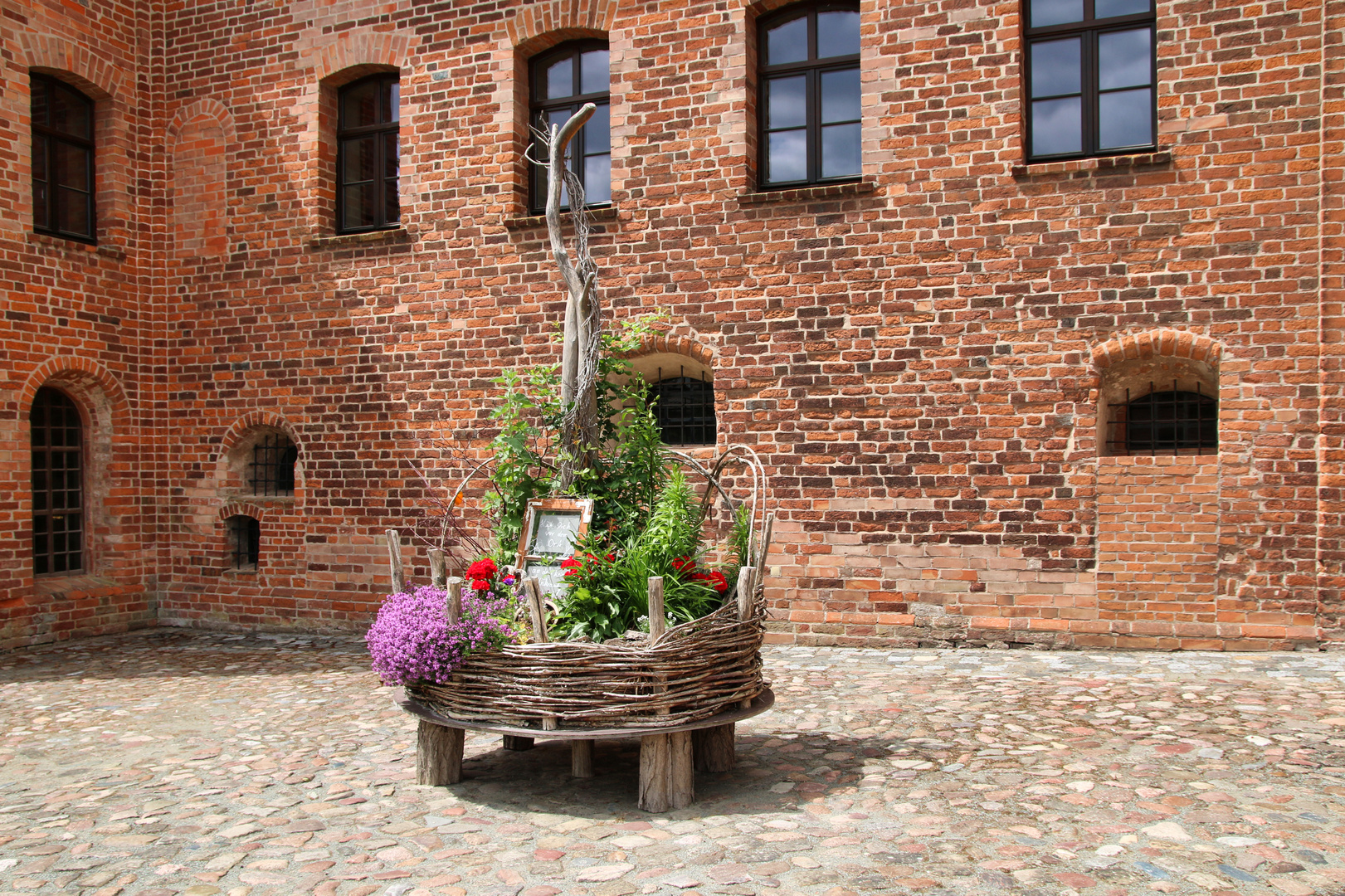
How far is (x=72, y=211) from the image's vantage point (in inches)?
400

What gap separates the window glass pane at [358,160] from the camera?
33.3 ft

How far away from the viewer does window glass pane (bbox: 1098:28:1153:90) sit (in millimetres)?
7711


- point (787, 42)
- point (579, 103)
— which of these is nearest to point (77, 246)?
point (579, 103)

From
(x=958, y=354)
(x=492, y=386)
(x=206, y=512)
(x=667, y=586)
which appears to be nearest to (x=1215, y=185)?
(x=958, y=354)

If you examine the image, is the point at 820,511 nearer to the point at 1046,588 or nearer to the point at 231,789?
the point at 1046,588

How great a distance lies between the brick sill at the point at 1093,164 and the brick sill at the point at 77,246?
869 centimetres

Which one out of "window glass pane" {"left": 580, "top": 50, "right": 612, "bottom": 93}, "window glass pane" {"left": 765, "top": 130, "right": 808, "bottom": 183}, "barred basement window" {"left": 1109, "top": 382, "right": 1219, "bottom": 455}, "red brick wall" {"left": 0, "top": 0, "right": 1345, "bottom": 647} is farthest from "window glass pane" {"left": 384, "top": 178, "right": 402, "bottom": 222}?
"barred basement window" {"left": 1109, "top": 382, "right": 1219, "bottom": 455}

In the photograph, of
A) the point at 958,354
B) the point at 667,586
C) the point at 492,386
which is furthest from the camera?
the point at 492,386

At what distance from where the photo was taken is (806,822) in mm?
4145

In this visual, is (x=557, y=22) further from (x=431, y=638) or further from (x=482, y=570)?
(x=431, y=638)

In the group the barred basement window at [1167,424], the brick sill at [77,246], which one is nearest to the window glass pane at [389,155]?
the brick sill at [77,246]

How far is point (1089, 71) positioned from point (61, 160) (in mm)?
9685

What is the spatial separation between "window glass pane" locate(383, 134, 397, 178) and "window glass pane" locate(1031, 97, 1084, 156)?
237 inches

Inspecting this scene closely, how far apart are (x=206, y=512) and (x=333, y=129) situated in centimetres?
416
